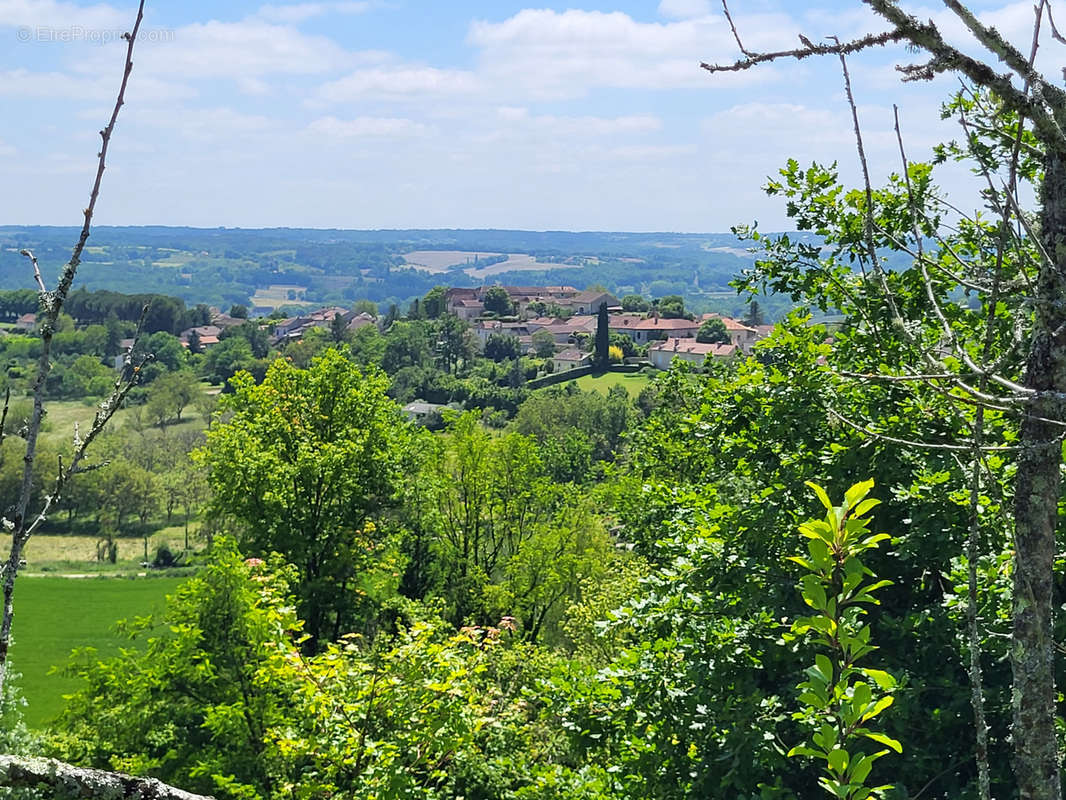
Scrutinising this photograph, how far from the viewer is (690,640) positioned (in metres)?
7.46

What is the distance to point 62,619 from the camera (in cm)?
4522

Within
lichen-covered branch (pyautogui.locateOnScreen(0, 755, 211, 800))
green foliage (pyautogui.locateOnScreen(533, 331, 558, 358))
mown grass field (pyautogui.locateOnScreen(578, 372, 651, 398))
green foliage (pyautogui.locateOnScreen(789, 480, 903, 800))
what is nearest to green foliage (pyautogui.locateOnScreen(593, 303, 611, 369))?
mown grass field (pyautogui.locateOnScreen(578, 372, 651, 398))

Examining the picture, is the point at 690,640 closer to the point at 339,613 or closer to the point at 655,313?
the point at 339,613

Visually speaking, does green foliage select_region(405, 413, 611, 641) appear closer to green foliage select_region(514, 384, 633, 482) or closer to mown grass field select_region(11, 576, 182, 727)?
mown grass field select_region(11, 576, 182, 727)

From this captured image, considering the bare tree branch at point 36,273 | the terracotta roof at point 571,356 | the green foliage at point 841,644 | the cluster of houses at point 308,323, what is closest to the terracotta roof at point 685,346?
the terracotta roof at point 571,356

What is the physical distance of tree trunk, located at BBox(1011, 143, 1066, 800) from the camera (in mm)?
2525

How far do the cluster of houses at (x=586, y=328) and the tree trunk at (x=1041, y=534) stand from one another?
11079 centimetres

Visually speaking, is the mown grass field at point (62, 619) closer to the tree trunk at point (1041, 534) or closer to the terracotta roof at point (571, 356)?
the tree trunk at point (1041, 534)

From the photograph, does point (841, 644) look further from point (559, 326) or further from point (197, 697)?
point (559, 326)

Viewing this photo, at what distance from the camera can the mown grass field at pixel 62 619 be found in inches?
1321

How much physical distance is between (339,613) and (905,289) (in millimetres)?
16977

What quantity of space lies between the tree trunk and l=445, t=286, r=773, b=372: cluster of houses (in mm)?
110792

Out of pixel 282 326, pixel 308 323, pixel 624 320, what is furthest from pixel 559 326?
pixel 282 326

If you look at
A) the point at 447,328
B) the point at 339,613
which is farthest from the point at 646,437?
the point at 447,328
